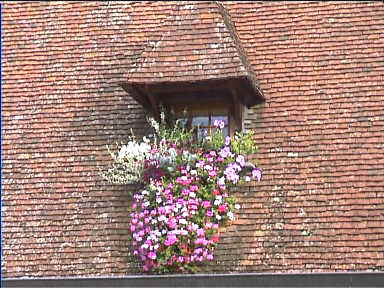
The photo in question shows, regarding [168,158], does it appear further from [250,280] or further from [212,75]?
[250,280]

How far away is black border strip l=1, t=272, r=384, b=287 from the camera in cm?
684

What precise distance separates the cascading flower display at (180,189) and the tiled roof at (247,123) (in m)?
0.21

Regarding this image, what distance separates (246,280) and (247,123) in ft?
9.72

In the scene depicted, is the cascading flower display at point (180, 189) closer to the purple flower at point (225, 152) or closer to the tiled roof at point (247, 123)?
the purple flower at point (225, 152)

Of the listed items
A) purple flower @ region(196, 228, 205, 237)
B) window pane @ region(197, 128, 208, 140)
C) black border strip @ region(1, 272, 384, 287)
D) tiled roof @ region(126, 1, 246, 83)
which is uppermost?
tiled roof @ region(126, 1, 246, 83)

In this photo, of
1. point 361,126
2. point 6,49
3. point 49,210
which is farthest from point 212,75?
point 6,49

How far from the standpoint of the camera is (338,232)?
8.18 m

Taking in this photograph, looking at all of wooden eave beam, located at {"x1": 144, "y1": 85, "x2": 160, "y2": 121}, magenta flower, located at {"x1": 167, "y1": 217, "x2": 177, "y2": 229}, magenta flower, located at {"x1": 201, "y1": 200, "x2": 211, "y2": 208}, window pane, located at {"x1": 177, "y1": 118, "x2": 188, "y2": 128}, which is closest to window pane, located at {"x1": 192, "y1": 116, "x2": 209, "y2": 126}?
window pane, located at {"x1": 177, "y1": 118, "x2": 188, "y2": 128}

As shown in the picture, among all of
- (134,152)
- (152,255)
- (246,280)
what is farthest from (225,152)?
(246,280)

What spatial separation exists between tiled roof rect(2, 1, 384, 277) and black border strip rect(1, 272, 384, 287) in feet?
3.28

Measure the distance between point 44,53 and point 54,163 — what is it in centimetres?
212

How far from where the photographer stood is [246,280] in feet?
22.9

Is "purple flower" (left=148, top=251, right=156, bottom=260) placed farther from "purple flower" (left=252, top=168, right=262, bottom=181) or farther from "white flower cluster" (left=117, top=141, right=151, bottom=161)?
"purple flower" (left=252, top=168, right=262, bottom=181)

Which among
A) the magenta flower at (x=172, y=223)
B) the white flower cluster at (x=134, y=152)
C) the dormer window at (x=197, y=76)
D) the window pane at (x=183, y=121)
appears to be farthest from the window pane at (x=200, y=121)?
the magenta flower at (x=172, y=223)
